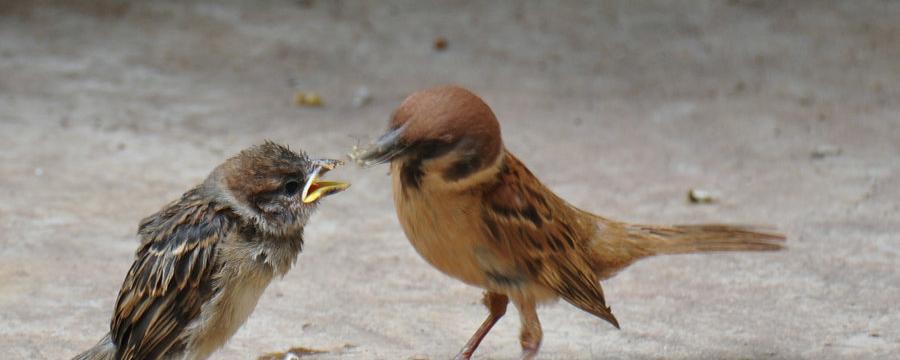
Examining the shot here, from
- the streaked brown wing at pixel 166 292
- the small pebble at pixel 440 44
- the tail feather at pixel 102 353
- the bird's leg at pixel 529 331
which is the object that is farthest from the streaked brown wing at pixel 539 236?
the small pebble at pixel 440 44

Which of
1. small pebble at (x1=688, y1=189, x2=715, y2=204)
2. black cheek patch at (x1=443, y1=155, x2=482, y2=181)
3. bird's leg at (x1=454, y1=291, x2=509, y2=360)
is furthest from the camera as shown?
small pebble at (x1=688, y1=189, x2=715, y2=204)

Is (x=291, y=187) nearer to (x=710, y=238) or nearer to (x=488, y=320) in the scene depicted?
(x=488, y=320)

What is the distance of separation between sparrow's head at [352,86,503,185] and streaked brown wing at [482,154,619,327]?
26cm

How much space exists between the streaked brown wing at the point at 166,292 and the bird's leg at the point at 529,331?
123 centimetres

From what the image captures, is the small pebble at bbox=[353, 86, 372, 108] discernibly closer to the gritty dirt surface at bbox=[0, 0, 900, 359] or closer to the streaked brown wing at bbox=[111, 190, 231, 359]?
the gritty dirt surface at bbox=[0, 0, 900, 359]

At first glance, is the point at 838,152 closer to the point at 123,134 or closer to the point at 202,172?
the point at 202,172

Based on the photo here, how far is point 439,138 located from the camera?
13.7 ft

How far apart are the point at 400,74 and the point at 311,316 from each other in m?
4.76

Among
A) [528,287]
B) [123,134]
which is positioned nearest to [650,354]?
[528,287]

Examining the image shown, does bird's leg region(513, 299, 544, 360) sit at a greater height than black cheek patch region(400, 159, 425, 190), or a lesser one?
lesser

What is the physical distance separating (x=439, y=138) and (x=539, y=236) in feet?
2.65

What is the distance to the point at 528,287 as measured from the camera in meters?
4.73

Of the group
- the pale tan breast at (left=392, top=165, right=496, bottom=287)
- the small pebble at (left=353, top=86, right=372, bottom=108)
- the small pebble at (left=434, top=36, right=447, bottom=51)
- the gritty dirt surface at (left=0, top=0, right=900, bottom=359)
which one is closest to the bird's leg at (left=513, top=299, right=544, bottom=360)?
the pale tan breast at (left=392, top=165, right=496, bottom=287)

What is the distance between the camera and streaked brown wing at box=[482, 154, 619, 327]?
4.58m
